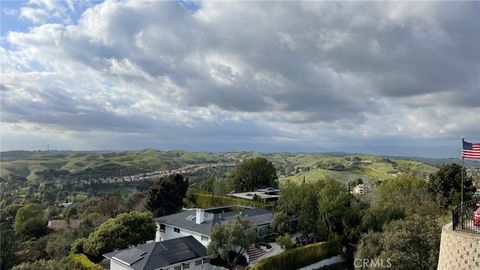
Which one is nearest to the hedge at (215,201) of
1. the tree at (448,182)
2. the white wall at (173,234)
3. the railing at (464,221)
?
the white wall at (173,234)

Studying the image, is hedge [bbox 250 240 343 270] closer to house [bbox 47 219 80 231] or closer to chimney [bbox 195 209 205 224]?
chimney [bbox 195 209 205 224]

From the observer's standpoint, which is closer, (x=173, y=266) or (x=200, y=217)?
(x=173, y=266)

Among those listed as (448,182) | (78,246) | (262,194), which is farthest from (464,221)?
(262,194)

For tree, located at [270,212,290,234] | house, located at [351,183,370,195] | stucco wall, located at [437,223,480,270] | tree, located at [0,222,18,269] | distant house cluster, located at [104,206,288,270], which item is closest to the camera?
stucco wall, located at [437,223,480,270]

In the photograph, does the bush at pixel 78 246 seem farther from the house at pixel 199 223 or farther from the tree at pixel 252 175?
the tree at pixel 252 175

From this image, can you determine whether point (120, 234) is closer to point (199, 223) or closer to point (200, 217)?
point (199, 223)

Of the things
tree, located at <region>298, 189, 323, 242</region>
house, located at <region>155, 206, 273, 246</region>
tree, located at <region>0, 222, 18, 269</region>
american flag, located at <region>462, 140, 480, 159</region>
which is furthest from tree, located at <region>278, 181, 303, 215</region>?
tree, located at <region>0, 222, 18, 269</region>
